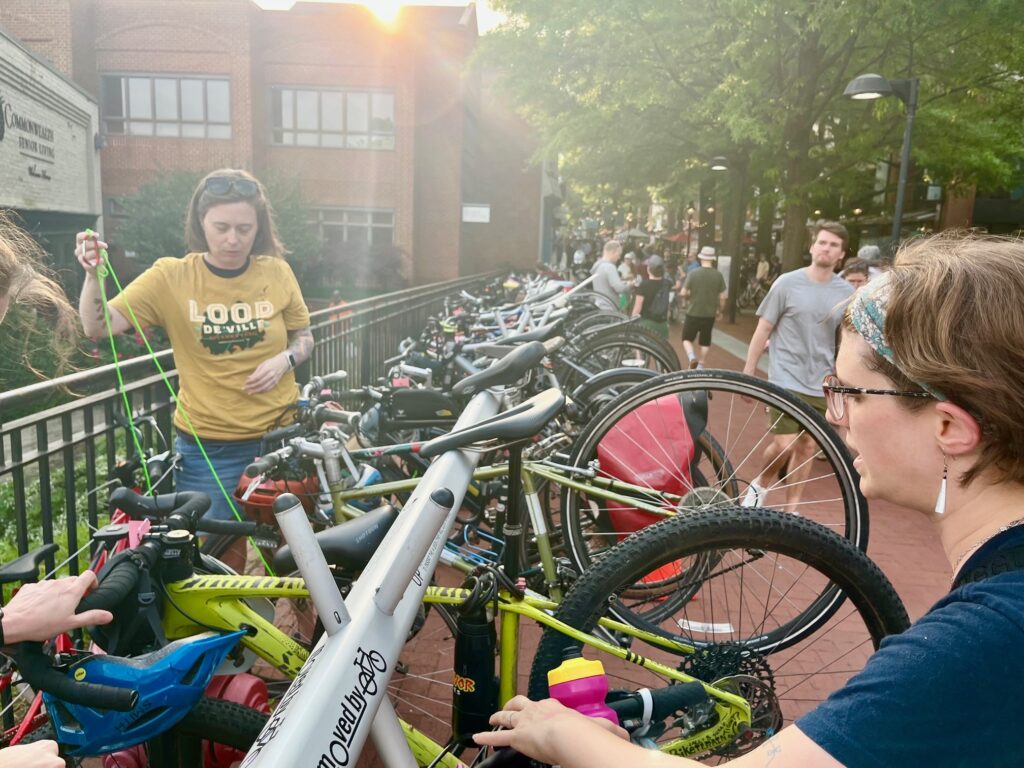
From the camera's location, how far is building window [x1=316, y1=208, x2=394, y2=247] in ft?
109

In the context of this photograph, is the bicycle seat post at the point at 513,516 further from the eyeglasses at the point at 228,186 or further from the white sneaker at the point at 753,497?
the eyeglasses at the point at 228,186

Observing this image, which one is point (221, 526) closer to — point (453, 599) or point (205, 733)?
point (205, 733)

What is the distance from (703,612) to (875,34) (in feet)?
39.8

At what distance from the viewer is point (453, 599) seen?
202cm

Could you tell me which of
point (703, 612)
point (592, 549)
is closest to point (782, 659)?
point (703, 612)

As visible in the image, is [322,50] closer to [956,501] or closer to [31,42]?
[31,42]

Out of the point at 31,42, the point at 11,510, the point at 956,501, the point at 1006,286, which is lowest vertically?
the point at 11,510

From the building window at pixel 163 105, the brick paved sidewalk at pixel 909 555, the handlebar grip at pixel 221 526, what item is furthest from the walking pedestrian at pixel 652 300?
the building window at pixel 163 105

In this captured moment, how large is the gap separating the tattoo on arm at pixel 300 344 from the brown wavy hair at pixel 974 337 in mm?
2883

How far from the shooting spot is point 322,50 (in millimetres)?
32188

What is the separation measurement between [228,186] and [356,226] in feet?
101

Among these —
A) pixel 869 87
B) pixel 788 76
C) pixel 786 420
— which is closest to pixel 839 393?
pixel 786 420

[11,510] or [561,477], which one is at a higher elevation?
[561,477]

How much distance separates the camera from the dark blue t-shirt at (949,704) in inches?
39.7
